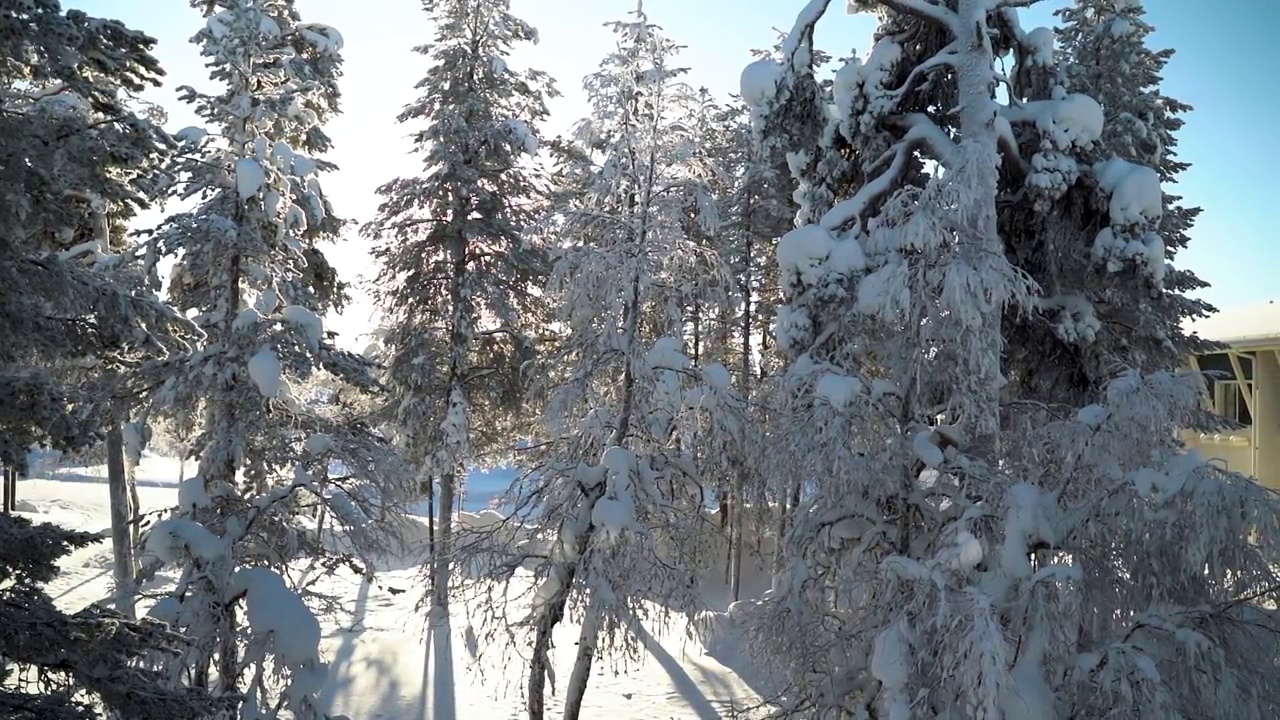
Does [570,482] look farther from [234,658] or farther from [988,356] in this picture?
[988,356]

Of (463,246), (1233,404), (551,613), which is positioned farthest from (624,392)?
(1233,404)

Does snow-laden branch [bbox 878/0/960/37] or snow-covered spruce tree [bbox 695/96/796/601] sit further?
snow-covered spruce tree [bbox 695/96/796/601]

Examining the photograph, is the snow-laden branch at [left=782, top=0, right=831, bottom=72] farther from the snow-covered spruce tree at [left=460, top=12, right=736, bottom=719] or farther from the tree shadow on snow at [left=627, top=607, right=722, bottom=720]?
the tree shadow on snow at [left=627, top=607, right=722, bottom=720]

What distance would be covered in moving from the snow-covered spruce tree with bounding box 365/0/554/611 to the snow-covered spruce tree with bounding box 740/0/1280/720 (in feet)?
30.7

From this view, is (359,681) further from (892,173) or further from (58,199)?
(892,173)

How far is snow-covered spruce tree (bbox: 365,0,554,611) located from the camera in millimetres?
17438

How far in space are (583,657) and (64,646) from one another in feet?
A: 19.0

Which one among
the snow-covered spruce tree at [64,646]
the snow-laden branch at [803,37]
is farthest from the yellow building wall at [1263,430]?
the snow-covered spruce tree at [64,646]

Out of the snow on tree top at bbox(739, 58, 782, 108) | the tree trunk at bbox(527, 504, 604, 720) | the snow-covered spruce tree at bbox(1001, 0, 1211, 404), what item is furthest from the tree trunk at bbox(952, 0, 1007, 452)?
the tree trunk at bbox(527, 504, 604, 720)

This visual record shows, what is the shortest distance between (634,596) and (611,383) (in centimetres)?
272

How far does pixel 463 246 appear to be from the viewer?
58.6 ft

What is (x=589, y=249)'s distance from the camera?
10.2 m

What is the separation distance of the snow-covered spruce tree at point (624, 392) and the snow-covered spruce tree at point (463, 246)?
665cm

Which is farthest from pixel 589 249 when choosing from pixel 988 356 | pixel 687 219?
pixel 988 356
